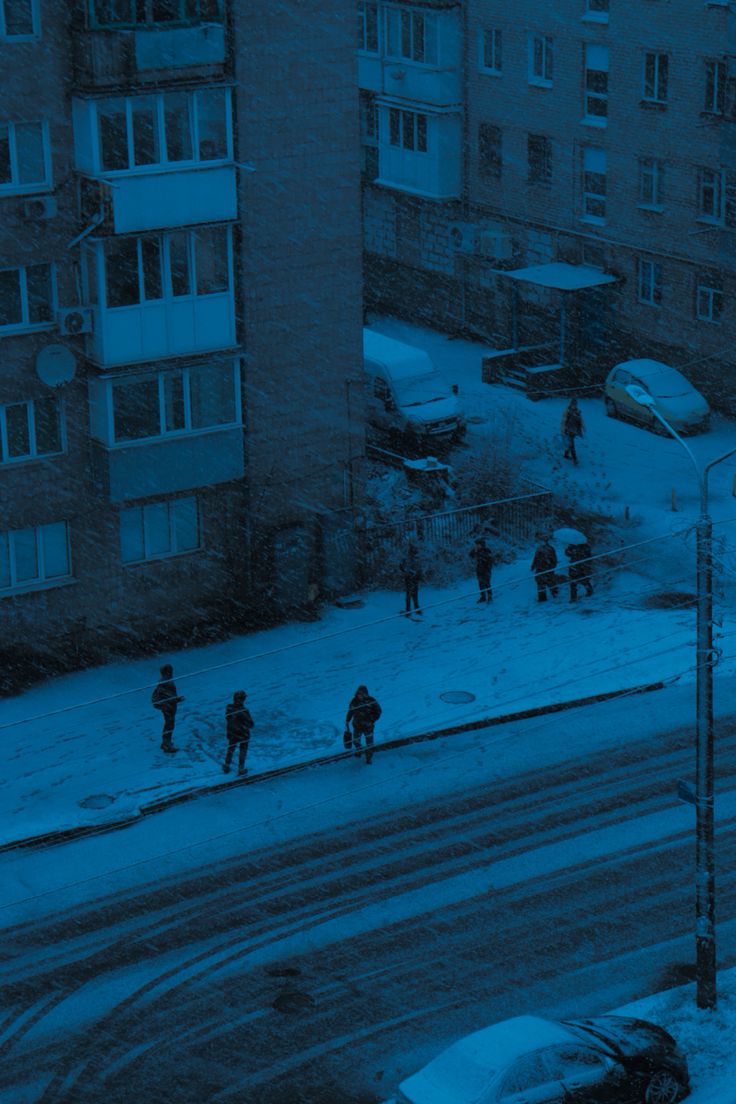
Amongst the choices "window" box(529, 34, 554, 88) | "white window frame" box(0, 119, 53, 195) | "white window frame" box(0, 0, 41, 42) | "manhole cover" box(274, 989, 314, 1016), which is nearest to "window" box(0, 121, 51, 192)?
"white window frame" box(0, 119, 53, 195)

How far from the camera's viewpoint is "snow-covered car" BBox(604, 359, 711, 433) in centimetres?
4222

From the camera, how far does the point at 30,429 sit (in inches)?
1228

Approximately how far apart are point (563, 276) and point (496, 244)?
3.79 m

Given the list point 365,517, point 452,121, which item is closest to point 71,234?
point 365,517

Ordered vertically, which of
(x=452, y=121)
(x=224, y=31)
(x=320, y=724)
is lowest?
(x=320, y=724)

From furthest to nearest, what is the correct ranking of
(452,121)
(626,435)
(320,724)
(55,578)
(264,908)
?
(452,121)
(626,435)
(55,578)
(320,724)
(264,908)

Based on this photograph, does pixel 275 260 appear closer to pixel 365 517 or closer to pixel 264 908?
pixel 365 517

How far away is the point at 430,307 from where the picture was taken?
52625mm

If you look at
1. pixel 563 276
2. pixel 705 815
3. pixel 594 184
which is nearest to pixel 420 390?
pixel 563 276

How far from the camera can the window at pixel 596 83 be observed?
45469 mm

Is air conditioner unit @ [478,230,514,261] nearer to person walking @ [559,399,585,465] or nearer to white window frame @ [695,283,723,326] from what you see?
white window frame @ [695,283,723,326]

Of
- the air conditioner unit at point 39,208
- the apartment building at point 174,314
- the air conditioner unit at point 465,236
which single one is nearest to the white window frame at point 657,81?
the air conditioner unit at point 465,236

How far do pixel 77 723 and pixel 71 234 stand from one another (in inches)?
317

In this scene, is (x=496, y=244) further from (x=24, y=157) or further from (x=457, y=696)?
(x=457, y=696)
